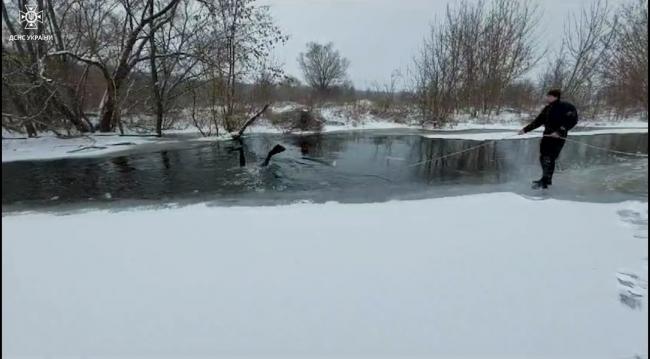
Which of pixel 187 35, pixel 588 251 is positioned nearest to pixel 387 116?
pixel 187 35

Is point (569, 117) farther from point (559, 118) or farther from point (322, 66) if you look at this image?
point (322, 66)

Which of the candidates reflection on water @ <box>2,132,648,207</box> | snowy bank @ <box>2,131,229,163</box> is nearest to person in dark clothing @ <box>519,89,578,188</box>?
reflection on water @ <box>2,132,648,207</box>

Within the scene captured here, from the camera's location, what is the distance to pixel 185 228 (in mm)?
3938

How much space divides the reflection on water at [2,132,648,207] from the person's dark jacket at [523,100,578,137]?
3.25ft

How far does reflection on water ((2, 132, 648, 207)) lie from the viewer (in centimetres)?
582

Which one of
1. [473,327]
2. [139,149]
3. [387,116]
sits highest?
[387,116]

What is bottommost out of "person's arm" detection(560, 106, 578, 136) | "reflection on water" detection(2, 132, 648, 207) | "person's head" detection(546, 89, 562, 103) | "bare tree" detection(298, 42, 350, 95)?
"reflection on water" detection(2, 132, 648, 207)

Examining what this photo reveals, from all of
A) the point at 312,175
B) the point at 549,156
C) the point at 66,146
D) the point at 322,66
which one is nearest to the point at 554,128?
the point at 549,156

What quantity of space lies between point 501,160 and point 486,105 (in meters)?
18.4

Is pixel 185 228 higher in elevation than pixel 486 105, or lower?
lower

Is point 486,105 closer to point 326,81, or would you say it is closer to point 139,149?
point 139,149

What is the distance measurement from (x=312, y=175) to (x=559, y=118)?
15.1ft

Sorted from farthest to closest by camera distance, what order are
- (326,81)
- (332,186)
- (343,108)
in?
(326,81) < (343,108) < (332,186)

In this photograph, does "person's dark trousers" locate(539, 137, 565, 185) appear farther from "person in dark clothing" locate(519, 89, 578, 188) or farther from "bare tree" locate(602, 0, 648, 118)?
"bare tree" locate(602, 0, 648, 118)
